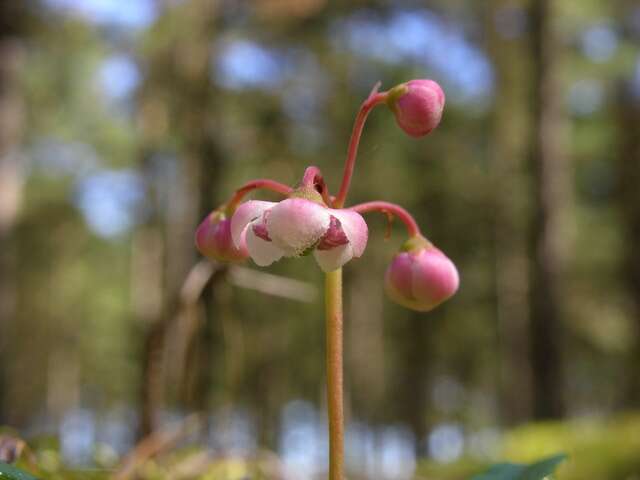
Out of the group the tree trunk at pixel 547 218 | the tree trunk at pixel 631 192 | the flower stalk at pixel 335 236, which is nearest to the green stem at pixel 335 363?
the flower stalk at pixel 335 236

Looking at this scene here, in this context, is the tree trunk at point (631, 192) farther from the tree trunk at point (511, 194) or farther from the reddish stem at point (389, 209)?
the reddish stem at point (389, 209)

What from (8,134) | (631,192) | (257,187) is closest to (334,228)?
(257,187)

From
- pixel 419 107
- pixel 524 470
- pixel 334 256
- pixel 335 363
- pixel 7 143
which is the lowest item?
pixel 524 470

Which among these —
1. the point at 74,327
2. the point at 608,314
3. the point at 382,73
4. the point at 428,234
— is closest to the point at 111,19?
the point at 382,73

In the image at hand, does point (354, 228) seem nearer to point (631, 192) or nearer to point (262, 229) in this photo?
point (262, 229)

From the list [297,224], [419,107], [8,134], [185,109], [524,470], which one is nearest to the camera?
[297,224]

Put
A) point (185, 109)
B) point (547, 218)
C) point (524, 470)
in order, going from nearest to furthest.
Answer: point (524, 470) < point (547, 218) < point (185, 109)
